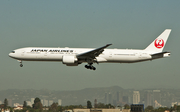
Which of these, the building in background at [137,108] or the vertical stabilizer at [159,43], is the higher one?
the vertical stabilizer at [159,43]

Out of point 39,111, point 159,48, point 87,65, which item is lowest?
point 39,111

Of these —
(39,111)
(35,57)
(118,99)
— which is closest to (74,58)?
(35,57)

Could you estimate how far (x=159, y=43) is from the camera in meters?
50.1

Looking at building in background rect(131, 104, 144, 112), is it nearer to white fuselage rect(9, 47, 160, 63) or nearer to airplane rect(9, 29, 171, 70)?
airplane rect(9, 29, 171, 70)

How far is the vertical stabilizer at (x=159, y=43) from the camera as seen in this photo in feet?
161

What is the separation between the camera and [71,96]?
155m

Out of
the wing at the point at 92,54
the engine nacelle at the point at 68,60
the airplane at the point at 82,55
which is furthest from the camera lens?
the airplane at the point at 82,55

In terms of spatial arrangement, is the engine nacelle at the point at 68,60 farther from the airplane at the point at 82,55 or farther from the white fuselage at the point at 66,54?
the white fuselage at the point at 66,54

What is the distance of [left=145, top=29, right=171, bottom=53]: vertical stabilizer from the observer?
49.2 metres

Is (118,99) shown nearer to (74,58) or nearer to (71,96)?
(71,96)

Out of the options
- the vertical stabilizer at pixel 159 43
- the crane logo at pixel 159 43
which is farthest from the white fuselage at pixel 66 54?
Result: the crane logo at pixel 159 43

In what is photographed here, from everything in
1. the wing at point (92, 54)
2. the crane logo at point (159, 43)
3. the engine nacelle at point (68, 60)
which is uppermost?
the crane logo at point (159, 43)

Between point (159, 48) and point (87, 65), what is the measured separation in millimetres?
13537

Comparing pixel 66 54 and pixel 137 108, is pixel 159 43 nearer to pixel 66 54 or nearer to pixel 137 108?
pixel 66 54
